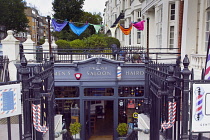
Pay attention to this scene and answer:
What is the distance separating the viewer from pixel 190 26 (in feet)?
29.7

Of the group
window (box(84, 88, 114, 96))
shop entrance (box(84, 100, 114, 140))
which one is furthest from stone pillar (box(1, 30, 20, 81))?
shop entrance (box(84, 100, 114, 140))

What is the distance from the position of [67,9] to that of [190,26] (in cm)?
2446

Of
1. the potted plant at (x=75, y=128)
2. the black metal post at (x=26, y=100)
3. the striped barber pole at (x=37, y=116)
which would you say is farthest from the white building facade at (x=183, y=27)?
the black metal post at (x=26, y=100)

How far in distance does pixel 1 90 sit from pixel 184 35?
326 inches

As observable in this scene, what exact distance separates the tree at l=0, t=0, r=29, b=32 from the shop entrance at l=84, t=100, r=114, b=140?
1491 inches

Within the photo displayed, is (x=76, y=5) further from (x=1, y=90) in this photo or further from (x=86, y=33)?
(x=1, y=90)

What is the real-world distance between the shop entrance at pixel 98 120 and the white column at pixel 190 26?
6029 mm

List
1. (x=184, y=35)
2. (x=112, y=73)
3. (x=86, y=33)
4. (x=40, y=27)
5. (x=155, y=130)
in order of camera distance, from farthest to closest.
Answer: (x=40, y=27), (x=86, y=33), (x=112, y=73), (x=184, y=35), (x=155, y=130)

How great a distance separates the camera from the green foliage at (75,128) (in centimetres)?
1073

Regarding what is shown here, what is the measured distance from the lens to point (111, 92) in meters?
11.5

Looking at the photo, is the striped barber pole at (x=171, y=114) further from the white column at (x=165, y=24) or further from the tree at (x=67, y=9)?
the tree at (x=67, y=9)

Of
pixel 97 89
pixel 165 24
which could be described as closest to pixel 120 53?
pixel 97 89

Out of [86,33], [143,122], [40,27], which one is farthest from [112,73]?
[40,27]

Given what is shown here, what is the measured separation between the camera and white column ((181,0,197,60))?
353 inches
